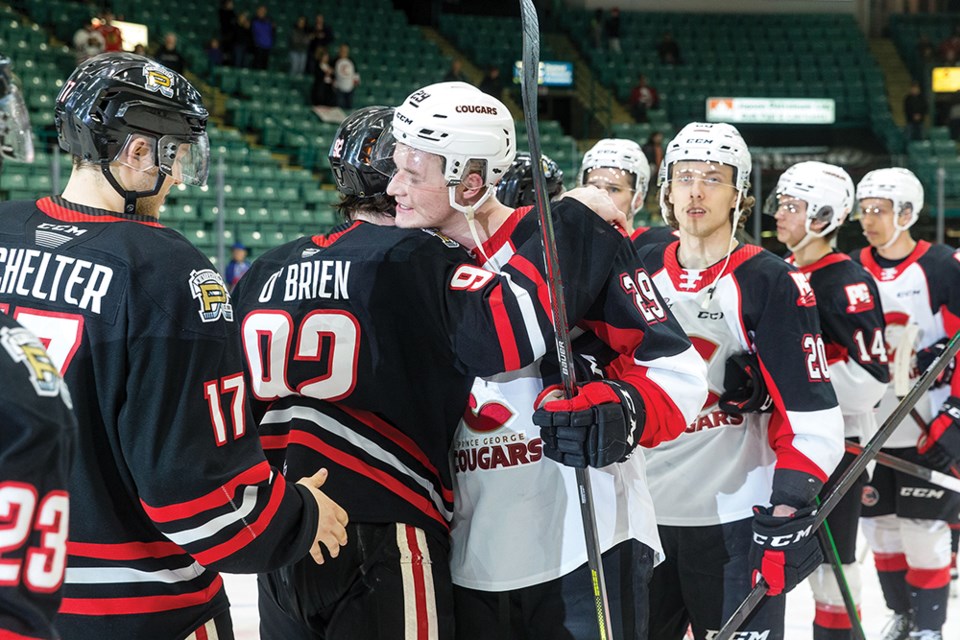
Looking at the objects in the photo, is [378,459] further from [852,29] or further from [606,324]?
[852,29]

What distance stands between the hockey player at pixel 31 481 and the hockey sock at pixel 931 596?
3.42m

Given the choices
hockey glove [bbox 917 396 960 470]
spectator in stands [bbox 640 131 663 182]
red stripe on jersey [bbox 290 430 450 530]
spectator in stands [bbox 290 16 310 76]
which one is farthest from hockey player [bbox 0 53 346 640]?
spectator in stands [bbox 290 16 310 76]

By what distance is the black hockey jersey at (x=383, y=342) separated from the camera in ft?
5.70

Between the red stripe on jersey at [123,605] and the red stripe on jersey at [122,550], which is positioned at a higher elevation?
the red stripe on jersey at [122,550]

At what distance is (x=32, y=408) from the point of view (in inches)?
40.4

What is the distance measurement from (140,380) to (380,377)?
0.42m

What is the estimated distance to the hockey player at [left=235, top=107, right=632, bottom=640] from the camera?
1750 millimetres

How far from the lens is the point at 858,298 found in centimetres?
311

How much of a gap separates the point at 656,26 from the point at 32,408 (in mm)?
17246

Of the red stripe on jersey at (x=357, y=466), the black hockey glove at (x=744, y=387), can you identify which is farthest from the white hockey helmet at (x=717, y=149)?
the red stripe on jersey at (x=357, y=466)

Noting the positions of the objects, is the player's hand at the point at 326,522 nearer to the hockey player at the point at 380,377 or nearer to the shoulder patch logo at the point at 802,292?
the hockey player at the point at 380,377

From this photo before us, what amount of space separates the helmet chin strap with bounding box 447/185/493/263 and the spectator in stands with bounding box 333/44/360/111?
438 inches

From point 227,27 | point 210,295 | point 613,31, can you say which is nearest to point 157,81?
point 210,295

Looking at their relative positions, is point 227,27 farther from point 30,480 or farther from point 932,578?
point 30,480
